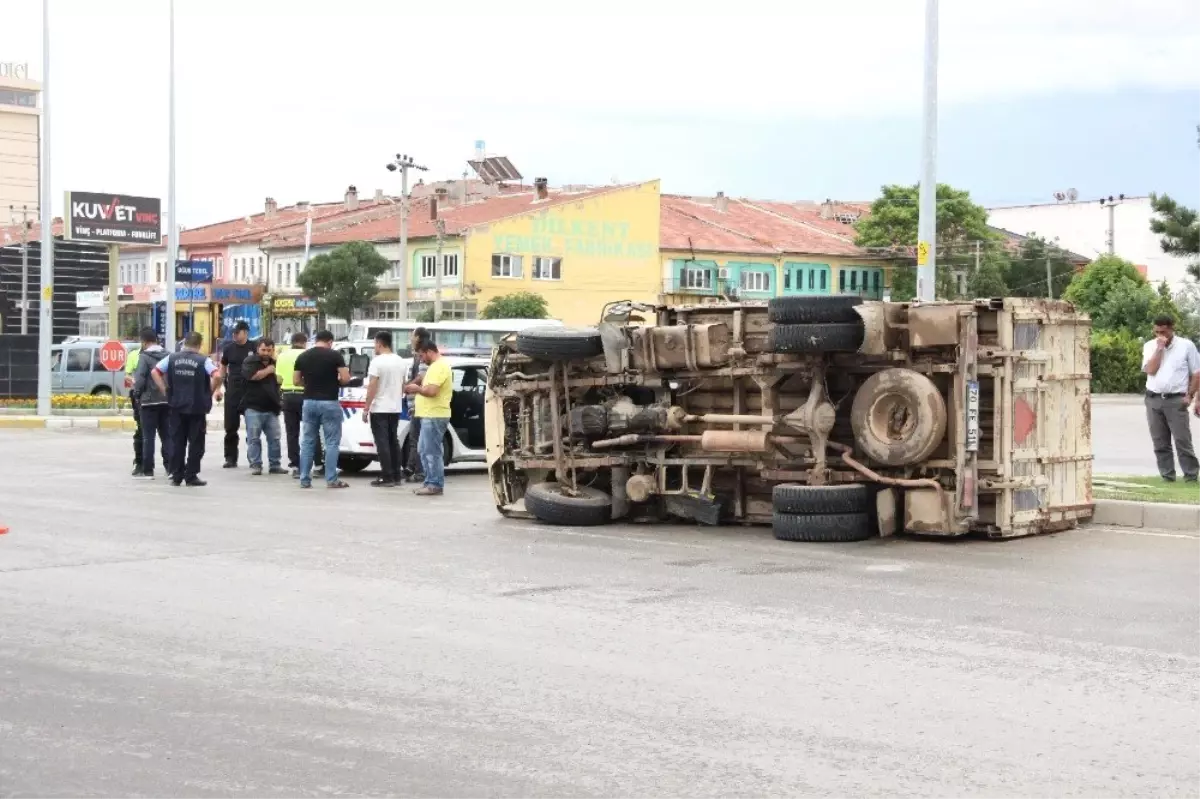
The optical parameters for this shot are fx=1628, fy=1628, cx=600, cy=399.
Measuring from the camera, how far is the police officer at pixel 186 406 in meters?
19.0

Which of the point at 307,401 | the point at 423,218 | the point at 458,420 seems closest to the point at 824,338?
the point at 307,401

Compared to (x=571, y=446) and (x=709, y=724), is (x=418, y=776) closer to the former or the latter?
(x=709, y=724)

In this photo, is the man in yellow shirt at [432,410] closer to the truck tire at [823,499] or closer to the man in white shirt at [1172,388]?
the truck tire at [823,499]

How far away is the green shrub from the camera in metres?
57.4

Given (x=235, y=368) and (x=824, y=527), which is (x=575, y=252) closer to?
(x=235, y=368)

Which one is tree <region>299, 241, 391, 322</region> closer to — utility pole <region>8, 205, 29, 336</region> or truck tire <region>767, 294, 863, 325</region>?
utility pole <region>8, 205, 29, 336</region>

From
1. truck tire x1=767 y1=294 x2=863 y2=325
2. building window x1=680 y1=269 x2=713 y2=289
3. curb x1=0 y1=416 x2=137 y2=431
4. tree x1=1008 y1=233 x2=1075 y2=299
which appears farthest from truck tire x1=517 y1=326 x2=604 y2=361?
tree x1=1008 y1=233 x2=1075 y2=299

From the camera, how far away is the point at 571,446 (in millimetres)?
14695

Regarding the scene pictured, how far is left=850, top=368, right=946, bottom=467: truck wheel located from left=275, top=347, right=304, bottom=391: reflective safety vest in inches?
372

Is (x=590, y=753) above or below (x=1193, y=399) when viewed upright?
below

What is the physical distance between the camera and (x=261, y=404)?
20.9 m

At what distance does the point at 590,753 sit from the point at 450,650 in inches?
88.2

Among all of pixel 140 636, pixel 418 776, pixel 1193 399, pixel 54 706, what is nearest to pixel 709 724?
pixel 418 776

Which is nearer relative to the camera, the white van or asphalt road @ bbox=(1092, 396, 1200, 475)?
the white van
